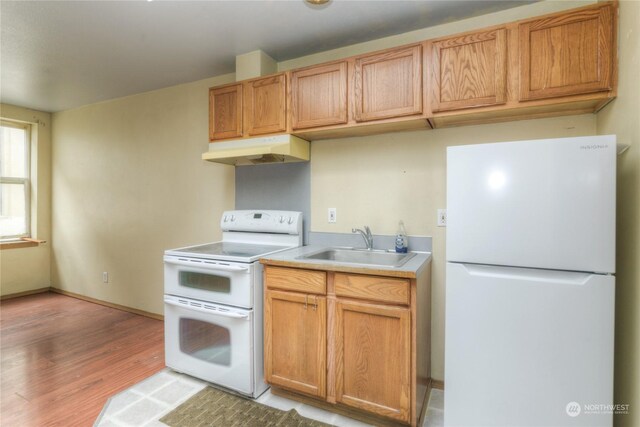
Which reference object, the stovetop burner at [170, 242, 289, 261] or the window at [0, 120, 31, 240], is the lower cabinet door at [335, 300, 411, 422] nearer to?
the stovetop burner at [170, 242, 289, 261]

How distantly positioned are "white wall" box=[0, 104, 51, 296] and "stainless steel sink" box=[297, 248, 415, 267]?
4316mm

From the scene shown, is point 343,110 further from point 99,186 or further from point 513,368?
point 99,186

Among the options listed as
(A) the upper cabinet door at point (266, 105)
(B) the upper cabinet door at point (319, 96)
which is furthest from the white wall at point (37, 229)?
(B) the upper cabinet door at point (319, 96)

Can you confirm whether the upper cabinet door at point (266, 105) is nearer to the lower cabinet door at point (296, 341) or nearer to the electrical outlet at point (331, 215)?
the electrical outlet at point (331, 215)

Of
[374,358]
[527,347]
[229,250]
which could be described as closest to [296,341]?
[374,358]

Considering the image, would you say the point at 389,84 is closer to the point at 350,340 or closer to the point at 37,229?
the point at 350,340

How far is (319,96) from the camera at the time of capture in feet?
7.26

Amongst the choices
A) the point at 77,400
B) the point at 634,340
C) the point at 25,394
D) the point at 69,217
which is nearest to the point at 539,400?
the point at 634,340

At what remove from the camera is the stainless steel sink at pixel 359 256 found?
2140 mm

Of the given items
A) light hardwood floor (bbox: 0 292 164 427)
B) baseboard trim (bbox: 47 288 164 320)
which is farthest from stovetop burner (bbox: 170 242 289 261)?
baseboard trim (bbox: 47 288 164 320)

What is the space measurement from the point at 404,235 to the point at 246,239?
4.25ft

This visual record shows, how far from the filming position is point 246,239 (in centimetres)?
274

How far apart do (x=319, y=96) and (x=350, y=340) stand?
1.55 meters

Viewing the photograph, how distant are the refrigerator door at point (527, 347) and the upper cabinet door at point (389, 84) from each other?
3.27 feet
